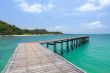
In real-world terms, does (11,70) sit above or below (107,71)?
above

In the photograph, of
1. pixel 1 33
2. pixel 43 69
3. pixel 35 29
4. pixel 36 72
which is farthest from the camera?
pixel 35 29

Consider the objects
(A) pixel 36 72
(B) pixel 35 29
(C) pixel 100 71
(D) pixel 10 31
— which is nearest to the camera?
(A) pixel 36 72

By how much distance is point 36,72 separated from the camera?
8.34m

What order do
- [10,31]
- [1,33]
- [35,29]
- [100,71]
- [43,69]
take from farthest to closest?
[35,29] → [10,31] → [1,33] → [100,71] → [43,69]

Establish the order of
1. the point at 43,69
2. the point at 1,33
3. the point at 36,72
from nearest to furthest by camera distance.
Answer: the point at 36,72 < the point at 43,69 < the point at 1,33

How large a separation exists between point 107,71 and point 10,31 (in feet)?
378

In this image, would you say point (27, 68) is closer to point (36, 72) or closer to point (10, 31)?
point (36, 72)

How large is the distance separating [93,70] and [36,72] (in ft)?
32.8

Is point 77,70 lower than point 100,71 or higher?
higher

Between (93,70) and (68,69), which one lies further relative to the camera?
(93,70)

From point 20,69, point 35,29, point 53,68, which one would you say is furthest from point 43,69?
point 35,29

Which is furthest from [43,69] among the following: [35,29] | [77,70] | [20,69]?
[35,29]

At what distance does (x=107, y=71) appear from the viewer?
16.8 metres

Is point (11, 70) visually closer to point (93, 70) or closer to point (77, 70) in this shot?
point (77, 70)
